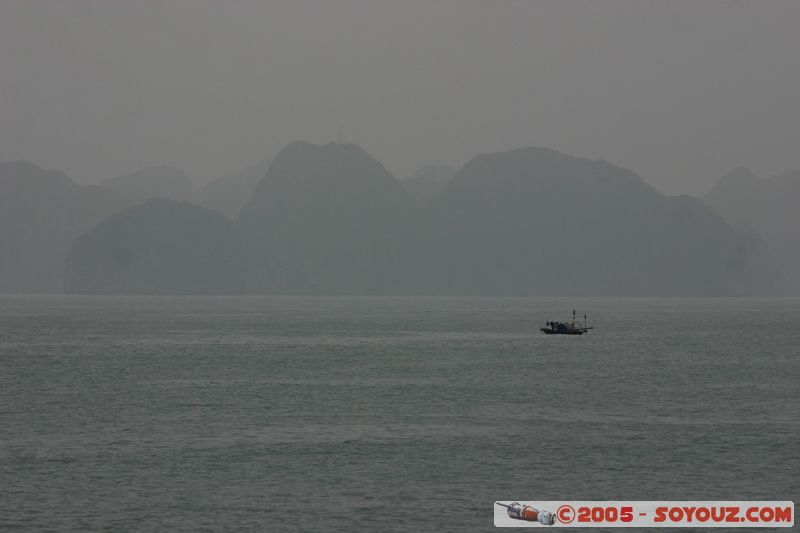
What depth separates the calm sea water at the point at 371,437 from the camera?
1751 inches

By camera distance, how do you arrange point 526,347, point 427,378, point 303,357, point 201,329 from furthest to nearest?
point 201,329 → point 526,347 → point 303,357 → point 427,378

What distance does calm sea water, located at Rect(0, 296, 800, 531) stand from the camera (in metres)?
44.5

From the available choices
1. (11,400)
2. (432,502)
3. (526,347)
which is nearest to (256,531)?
(432,502)

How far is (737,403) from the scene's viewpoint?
77.6 metres

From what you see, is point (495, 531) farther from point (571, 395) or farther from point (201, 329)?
point (201, 329)

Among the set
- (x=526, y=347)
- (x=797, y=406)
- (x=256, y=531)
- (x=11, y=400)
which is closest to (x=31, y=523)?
(x=256, y=531)

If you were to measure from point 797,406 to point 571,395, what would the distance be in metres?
17.0

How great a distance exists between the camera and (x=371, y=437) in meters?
60.6

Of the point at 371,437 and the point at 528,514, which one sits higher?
the point at 371,437

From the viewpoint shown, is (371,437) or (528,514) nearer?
(528,514)

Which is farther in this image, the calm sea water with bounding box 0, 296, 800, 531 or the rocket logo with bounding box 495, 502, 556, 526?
the calm sea water with bounding box 0, 296, 800, 531

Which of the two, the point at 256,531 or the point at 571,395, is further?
the point at 571,395

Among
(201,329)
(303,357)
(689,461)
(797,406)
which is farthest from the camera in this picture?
(201,329)

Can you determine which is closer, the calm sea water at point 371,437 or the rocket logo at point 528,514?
the rocket logo at point 528,514
